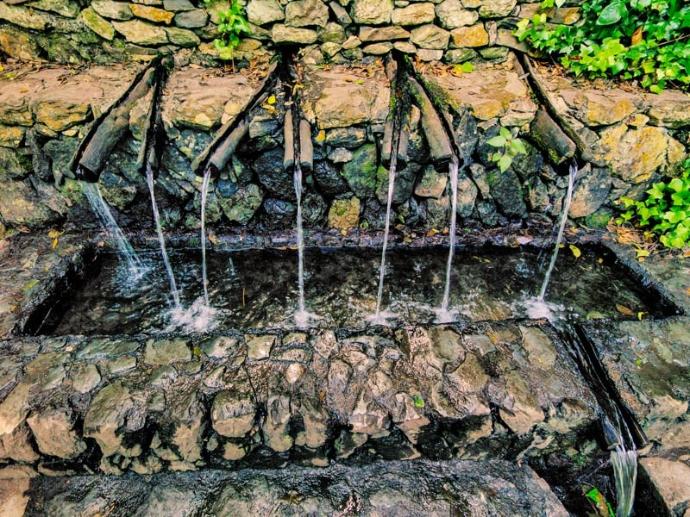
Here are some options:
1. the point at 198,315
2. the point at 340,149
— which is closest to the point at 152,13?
the point at 340,149

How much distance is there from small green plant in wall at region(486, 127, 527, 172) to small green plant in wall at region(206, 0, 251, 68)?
8.94 feet

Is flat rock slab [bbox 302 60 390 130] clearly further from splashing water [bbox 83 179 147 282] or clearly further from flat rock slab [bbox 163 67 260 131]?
splashing water [bbox 83 179 147 282]

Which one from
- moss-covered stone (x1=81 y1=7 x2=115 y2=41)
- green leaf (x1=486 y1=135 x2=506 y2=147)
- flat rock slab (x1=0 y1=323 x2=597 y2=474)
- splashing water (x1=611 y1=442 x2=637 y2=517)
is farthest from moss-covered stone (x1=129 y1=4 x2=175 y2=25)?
splashing water (x1=611 y1=442 x2=637 y2=517)

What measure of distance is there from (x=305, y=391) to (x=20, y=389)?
1.66 metres

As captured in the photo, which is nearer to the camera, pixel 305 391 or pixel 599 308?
pixel 305 391

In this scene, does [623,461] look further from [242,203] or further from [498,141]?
[242,203]

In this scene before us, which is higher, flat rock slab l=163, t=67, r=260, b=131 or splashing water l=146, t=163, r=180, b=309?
flat rock slab l=163, t=67, r=260, b=131

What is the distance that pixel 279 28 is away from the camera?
401 centimetres

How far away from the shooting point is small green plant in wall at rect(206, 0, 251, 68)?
388cm

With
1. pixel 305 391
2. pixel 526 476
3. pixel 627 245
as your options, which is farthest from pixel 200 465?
pixel 627 245

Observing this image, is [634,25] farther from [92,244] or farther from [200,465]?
[92,244]

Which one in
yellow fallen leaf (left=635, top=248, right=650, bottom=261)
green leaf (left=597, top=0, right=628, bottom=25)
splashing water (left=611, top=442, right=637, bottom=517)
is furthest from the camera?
yellow fallen leaf (left=635, top=248, right=650, bottom=261)

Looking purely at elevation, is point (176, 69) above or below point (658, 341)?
above

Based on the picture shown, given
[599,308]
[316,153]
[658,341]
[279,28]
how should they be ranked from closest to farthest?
[658,341] → [599,308] → [316,153] → [279,28]
